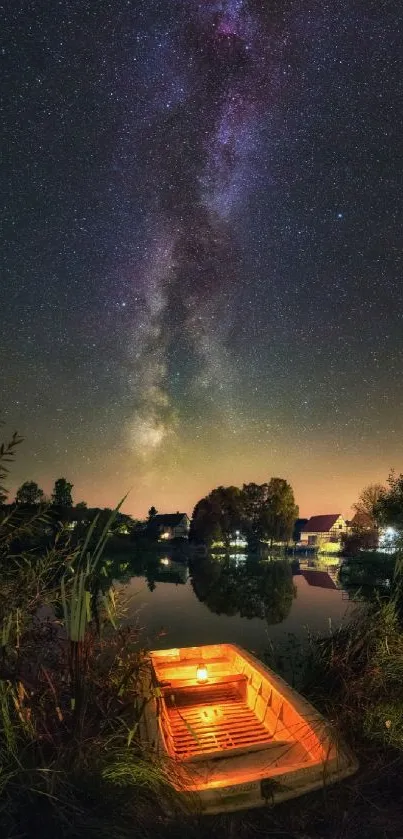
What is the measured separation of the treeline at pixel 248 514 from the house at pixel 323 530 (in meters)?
24.6

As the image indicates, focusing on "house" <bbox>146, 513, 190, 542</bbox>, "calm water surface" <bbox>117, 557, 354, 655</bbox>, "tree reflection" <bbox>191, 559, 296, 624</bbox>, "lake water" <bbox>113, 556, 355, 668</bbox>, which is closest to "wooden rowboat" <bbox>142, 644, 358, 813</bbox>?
"lake water" <bbox>113, 556, 355, 668</bbox>

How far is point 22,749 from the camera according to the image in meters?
5.10

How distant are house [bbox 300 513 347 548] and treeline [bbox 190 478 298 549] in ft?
80.8

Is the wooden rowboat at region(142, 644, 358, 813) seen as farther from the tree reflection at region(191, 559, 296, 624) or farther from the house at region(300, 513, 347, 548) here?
the house at region(300, 513, 347, 548)

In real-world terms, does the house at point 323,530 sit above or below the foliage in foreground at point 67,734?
above

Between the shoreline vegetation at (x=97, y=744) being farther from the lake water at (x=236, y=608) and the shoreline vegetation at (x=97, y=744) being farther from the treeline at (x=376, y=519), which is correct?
the treeline at (x=376, y=519)

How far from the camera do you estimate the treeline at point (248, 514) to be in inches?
3155

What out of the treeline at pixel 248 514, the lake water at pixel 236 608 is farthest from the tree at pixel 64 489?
the lake water at pixel 236 608

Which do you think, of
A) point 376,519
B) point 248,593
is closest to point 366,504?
point 376,519

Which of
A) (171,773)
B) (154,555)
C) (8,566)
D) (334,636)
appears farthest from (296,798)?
(154,555)

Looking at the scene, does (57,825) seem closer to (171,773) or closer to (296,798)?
(171,773)

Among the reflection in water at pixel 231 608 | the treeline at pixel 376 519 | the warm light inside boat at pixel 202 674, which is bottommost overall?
the reflection in water at pixel 231 608

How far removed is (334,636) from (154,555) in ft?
219

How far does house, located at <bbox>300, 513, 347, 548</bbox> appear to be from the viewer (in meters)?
105
